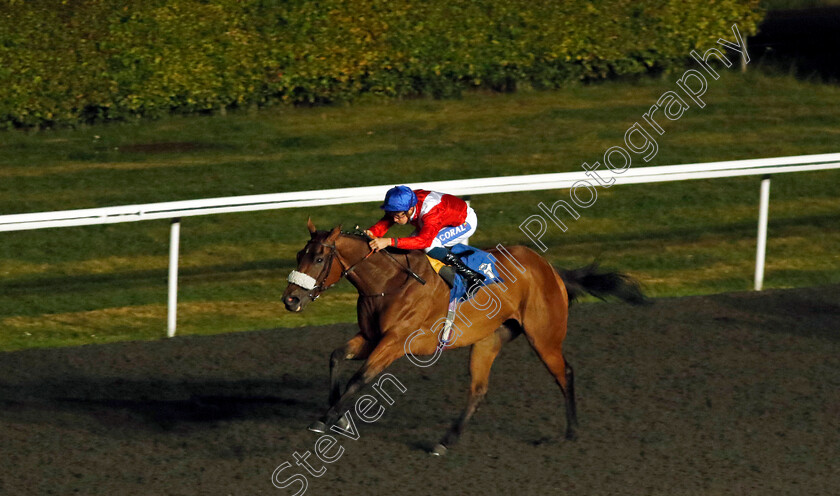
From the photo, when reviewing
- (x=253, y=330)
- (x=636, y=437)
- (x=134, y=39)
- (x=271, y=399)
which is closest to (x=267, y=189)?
(x=134, y=39)

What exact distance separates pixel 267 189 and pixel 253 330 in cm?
320

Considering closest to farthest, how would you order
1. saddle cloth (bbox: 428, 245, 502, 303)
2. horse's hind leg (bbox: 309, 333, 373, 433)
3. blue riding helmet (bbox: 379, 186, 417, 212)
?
1. blue riding helmet (bbox: 379, 186, 417, 212)
2. horse's hind leg (bbox: 309, 333, 373, 433)
3. saddle cloth (bbox: 428, 245, 502, 303)

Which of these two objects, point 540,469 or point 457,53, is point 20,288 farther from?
point 457,53

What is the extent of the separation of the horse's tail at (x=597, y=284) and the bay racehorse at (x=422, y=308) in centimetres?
2

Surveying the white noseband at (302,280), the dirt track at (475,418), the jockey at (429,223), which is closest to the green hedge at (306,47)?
the dirt track at (475,418)

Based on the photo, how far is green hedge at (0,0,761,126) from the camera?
38.4ft

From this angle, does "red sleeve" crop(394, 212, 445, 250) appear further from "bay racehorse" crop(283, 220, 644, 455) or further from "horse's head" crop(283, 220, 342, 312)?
"horse's head" crop(283, 220, 342, 312)

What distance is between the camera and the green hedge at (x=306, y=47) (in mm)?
11719

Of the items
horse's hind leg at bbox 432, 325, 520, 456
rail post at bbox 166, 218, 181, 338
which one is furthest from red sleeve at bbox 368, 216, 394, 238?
rail post at bbox 166, 218, 181, 338

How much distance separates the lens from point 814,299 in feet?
27.0

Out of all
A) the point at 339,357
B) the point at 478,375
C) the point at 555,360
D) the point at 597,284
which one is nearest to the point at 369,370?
the point at 339,357

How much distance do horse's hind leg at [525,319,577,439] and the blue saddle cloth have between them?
30 cm

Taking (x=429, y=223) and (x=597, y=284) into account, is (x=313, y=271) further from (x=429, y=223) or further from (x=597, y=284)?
(x=597, y=284)

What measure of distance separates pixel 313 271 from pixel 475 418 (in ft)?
4.24
